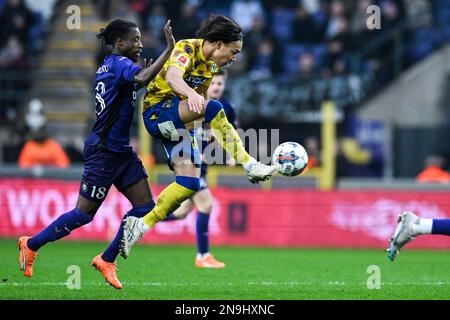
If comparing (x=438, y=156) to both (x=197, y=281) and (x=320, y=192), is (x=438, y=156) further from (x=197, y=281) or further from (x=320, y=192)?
(x=197, y=281)

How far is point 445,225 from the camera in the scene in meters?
8.08

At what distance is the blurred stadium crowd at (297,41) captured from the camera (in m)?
19.1

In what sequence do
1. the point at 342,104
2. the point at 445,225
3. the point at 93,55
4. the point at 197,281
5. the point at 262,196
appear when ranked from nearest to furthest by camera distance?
the point at 445,225
the point at 197,281
the point at 262,196
the point at 342,104
the point at 93,55

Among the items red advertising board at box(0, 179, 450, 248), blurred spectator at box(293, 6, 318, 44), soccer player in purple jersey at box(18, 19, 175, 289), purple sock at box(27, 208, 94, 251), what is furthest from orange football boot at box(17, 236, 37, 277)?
blurred spectator at box(293, 6, 318, 44)

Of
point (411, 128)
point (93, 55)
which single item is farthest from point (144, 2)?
point (411, 128)

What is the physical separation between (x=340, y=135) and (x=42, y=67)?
257 inches

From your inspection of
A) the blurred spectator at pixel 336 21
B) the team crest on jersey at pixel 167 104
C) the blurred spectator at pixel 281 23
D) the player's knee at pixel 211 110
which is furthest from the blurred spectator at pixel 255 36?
the player's knee at pixel 211 110

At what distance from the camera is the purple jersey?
8391 millimetres

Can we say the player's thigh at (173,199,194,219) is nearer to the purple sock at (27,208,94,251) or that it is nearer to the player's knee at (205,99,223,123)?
the purple sock at (27,208,94,251)

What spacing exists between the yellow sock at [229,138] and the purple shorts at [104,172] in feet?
2.57

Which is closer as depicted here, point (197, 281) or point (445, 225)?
point (445, 225)

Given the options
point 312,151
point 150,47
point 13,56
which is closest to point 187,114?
point 312,151

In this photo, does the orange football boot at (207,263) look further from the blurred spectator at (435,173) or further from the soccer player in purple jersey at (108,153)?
the blurred spectator at (435,173)

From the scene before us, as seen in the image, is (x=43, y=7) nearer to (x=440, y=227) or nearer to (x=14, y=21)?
(x=14, y=21)
